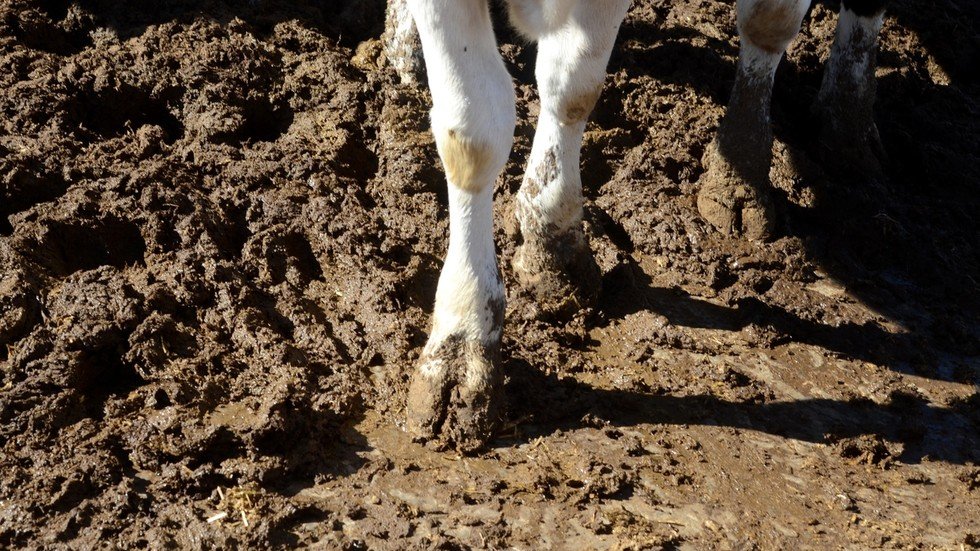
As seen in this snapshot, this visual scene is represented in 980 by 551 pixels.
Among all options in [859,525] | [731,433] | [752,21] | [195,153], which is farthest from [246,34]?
[859,525]

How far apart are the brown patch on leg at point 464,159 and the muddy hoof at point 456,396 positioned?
20.1 inches

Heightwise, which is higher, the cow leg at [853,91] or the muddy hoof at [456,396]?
the cow leg at [853,91]

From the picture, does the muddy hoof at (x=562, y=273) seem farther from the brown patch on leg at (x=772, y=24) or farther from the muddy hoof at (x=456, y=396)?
the brown patch on leg at (x=772, y=24)

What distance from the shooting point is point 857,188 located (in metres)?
4.74

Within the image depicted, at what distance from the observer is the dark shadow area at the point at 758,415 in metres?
3.17

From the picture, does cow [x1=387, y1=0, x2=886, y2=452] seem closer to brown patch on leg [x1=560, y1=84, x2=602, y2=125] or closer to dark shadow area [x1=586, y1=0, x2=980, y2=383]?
brown patch on leg [x1=560, y1=84, x2=602, y2=125]

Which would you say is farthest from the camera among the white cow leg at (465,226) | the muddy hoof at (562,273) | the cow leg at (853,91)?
the cow leg at (853,91)

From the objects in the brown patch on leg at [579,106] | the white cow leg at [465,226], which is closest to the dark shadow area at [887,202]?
the brown patch on leg at [579,106]

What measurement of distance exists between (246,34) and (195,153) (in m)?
0.90

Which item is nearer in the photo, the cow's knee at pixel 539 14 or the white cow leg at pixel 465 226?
the white cow leg at pixel 465 226

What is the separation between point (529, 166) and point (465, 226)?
2.45 feet

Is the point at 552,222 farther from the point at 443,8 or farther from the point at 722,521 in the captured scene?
the point at 722,521

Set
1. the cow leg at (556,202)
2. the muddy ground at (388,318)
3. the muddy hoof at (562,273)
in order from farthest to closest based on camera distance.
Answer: the muddy hoof at (562,273) → the cow leg at (556,202) → the muddy ground at (388,318)

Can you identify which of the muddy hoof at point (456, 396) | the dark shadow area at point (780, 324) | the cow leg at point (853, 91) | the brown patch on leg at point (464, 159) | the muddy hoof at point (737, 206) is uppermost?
the cow leg at point (853, 91)
